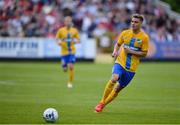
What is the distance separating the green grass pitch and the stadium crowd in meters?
5.00

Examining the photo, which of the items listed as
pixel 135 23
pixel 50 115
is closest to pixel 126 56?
pixel 135 23

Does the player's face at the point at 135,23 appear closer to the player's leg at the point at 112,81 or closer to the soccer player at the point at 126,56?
the soccer player at the point at 126,56

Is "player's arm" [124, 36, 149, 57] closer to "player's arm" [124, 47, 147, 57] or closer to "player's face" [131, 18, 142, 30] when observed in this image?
"player's arm" [124, 47, 147, 57]

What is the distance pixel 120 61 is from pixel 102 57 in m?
23.0

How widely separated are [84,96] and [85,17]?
64.9ft

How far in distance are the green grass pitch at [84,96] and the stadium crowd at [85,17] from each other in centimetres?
500

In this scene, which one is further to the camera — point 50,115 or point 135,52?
point 135,52

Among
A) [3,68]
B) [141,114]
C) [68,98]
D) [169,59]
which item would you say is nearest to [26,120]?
[141,114]

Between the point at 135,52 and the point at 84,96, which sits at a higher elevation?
the point at 135,52

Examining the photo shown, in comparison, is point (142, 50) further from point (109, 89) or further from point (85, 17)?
point (85, 17)

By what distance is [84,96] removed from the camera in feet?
67.9

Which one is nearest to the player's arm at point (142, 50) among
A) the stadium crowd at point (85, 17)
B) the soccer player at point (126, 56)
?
the soccer player at point (126, 56)

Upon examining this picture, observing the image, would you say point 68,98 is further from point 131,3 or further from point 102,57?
point 131,3

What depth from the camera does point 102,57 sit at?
3978cm
